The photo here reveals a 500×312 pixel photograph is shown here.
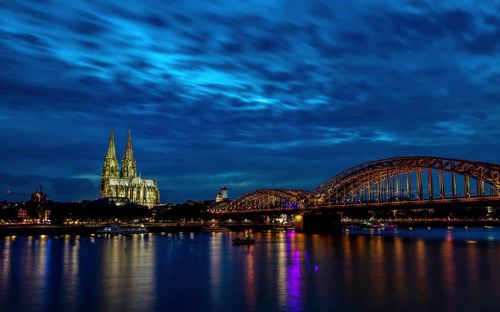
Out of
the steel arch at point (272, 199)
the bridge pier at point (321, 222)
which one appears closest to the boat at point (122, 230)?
the steel arch at point (272, 199)

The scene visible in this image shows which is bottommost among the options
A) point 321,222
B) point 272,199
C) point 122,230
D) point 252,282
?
point 252,282

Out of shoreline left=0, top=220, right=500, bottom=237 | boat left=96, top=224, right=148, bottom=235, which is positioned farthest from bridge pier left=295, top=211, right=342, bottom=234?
shoreline left=0, top=220, right=500, bottom=237

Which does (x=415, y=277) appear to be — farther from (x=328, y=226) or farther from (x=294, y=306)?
(x=328, y=226)

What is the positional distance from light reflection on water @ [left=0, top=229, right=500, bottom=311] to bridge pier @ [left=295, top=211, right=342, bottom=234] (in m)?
55.1

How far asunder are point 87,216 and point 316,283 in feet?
460

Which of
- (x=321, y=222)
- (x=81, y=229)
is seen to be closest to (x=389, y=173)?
(x=321, y=222)

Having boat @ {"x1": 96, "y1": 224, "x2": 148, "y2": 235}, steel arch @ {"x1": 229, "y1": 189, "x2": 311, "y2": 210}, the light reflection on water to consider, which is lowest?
the light reflection on water

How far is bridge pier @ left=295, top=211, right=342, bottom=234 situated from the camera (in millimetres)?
118562

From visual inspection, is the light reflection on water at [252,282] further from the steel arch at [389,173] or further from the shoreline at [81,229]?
the shoreline at [81,229]

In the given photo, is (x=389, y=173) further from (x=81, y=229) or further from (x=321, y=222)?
(x=81, y=229)

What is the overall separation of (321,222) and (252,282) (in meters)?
80.5

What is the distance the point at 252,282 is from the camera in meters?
40.6

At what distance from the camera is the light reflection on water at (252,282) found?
3147 centimetres

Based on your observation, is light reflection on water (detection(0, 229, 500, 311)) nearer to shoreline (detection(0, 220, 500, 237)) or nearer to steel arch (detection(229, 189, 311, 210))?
shoreline (detection(0, 220, 500, 237))
